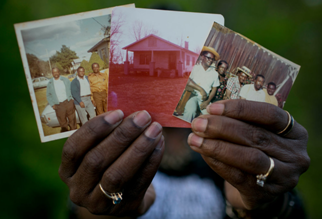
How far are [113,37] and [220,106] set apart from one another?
0.87 m

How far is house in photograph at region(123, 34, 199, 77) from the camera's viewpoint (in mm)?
1185

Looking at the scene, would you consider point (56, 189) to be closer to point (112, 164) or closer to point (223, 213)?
point (112, 164)

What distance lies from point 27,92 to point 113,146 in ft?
5.69

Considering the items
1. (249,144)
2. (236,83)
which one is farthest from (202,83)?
(249,144)

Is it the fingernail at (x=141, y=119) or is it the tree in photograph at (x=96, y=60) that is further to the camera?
the tree in photograph at (x=96, y=60)

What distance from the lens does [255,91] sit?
1.21m

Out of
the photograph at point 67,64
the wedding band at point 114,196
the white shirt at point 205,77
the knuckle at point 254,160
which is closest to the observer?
the knuckle at point 254,160

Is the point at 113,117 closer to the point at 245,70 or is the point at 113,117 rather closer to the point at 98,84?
the point at 98,84

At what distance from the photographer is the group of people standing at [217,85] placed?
1.15 m

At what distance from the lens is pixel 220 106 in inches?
36.2

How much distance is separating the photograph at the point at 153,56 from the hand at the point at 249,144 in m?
0.30

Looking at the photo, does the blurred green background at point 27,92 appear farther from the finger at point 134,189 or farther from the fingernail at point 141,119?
the finger at point 134,189

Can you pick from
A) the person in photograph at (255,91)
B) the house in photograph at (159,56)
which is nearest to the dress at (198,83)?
the house in photograph at (159,56)

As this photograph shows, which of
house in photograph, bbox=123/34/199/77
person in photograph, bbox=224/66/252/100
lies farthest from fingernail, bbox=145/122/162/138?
person in photograph, bbox=224/66/252/100
